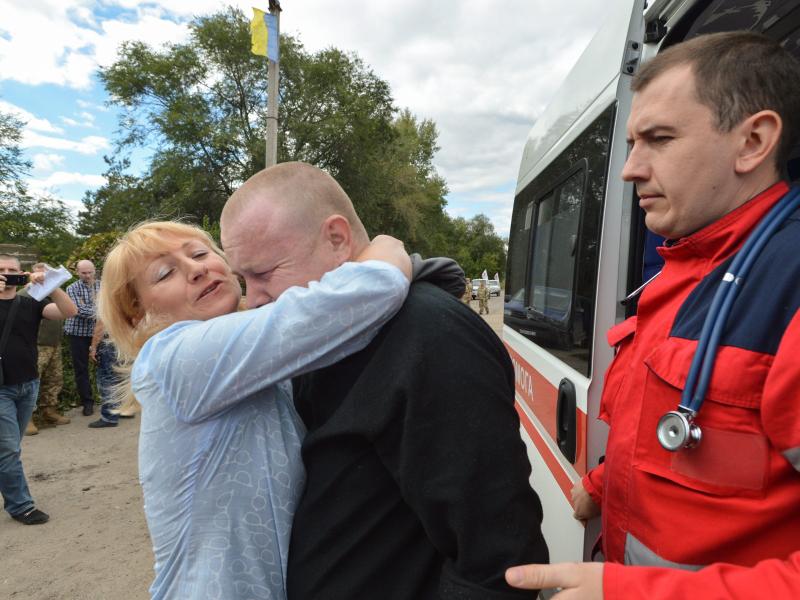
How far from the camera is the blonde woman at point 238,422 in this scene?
1088 mm

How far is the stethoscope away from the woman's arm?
56cm

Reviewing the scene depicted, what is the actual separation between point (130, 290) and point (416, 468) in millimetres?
1035

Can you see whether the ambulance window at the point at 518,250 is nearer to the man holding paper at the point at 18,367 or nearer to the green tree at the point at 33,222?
the man holding paper at the point at 18,367

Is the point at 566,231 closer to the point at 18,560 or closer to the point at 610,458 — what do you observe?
the point at 610,458

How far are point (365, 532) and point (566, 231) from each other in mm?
1862

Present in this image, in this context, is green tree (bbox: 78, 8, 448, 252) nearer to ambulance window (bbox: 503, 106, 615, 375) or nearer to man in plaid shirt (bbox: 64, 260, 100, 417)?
man in plaid shirt (bbox: 64, 260, 100, 417)

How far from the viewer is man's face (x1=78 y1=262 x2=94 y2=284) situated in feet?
24.0

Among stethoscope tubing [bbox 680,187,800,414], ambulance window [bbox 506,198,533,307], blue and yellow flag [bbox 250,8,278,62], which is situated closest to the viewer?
stethoscope tubing [bbox 680,187,800,414]

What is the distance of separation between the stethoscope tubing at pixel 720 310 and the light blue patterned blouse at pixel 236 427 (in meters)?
0.56

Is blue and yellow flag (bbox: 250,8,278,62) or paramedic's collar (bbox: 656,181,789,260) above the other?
blue and yellow flag (bbox: 250,8,278,62)

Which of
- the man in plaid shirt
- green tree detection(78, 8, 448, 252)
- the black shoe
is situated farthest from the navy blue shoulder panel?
green tree detection(78, 8, 448, 252)

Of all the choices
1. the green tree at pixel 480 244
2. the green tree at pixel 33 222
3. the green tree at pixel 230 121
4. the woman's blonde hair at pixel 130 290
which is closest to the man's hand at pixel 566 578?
the woman's blonde hair at pixel 130 290

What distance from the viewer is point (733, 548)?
94 centimetres

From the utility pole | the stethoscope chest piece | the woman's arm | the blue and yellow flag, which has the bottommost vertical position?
the stethoscope chest piece
